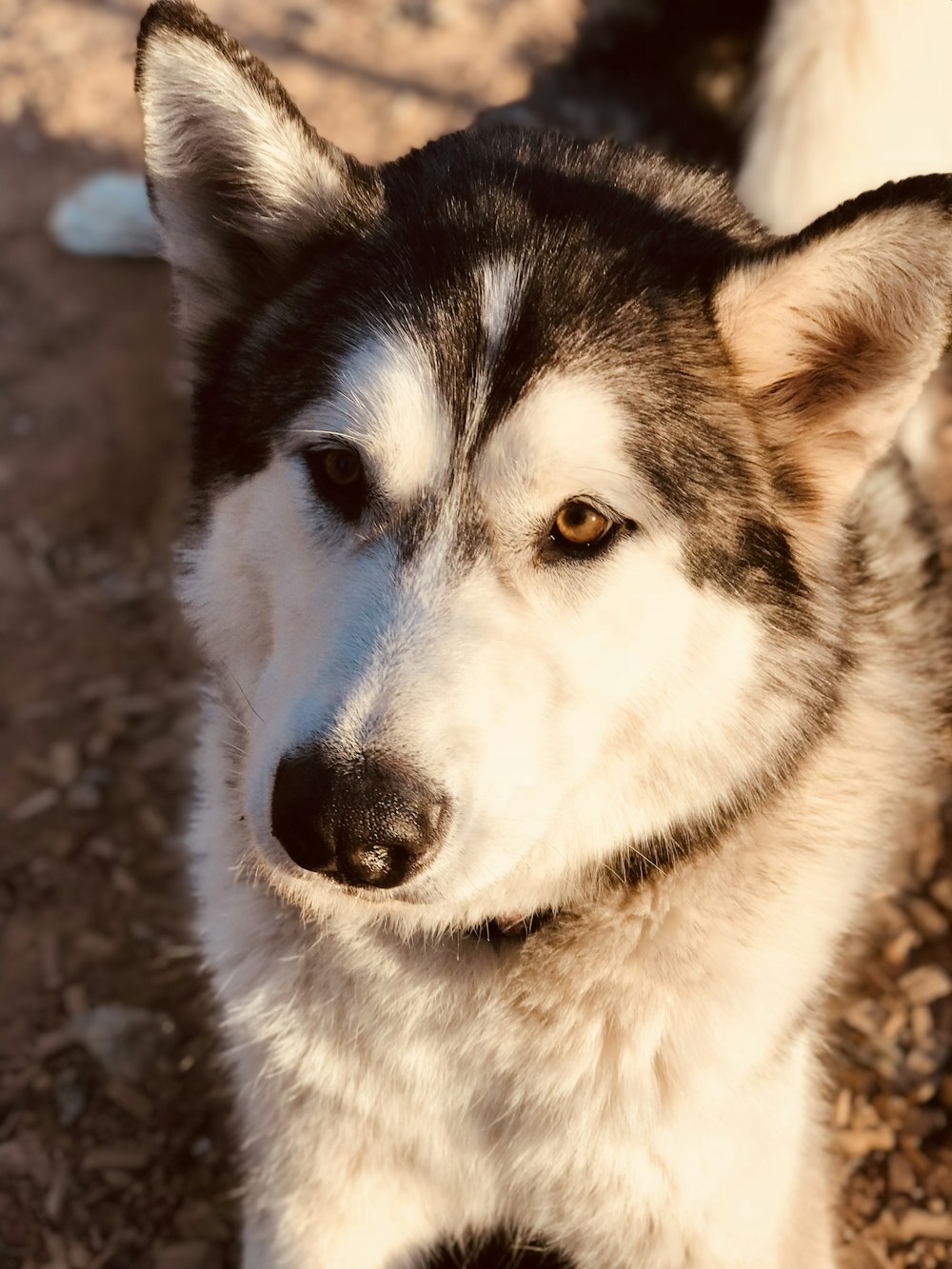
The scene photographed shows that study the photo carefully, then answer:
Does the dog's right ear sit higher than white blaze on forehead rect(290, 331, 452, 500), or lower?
higher

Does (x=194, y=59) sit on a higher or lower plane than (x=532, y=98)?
lower

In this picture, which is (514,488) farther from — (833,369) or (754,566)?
(833,369)

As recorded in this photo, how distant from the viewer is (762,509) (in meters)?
1.85

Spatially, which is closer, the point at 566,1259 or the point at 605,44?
the point at 566,1259

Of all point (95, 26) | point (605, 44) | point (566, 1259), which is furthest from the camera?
point (95, 26)

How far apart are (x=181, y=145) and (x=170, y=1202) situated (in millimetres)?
2391

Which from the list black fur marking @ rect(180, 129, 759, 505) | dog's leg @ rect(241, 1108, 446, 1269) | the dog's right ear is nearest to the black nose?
black fur marking @ rect(180, 129, 759, 505)

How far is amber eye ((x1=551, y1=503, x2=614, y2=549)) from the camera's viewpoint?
1.71 meters

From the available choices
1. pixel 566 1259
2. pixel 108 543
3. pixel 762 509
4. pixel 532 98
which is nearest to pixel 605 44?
pixel 532 98

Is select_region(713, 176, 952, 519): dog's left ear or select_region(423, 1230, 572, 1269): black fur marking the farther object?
select_region(423, 1230, 572, 1269): black fur marking

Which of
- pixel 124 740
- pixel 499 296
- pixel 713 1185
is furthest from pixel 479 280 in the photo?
pixel 124 740

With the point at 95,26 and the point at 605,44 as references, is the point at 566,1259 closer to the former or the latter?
the point at 605,44

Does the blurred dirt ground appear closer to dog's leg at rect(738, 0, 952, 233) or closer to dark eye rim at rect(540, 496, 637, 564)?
dog's leg at rect(738, 0, 952, 233)

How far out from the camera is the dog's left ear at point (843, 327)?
1545 mm
